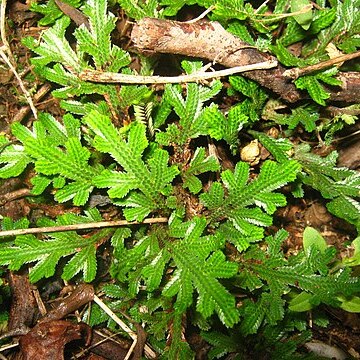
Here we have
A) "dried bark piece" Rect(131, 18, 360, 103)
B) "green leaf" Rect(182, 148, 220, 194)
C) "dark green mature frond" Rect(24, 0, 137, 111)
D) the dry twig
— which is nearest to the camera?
"dried bark piece" Rect(131, 18, 360, 103)

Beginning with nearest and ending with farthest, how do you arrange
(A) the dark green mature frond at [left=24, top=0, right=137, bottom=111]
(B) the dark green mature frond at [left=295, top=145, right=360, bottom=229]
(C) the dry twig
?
(A) the dark green mature frond at [left=24, top=0, right=137, bottom=111], (B) the dark green mature frond at [left=295, top=145, right=360, bottom=229], (C) the dry twig

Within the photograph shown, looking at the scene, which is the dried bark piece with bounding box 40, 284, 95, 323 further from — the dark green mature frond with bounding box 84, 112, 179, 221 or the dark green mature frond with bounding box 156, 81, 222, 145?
the dark green mature frond with bounding box 156, 81, 222, 145

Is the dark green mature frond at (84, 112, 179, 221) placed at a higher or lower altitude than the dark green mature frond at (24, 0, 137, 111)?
lower

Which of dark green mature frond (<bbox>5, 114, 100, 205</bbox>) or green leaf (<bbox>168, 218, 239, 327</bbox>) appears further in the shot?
dark green mature frond (<bbox>5, 114, 100, 205</bbox>)

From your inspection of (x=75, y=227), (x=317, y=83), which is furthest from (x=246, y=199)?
(x=75, y=227)

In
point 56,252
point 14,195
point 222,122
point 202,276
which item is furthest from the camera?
point 14,195

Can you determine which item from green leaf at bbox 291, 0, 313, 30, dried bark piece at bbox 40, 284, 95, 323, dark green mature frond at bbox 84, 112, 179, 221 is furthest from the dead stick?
dried bark piece at bbox 40, 284, 95, 323

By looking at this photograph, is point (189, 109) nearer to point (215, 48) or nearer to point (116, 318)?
point (215, 48)

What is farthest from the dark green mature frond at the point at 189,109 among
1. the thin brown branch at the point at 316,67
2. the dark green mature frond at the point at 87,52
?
the thin brown branch at the point at 316,67
